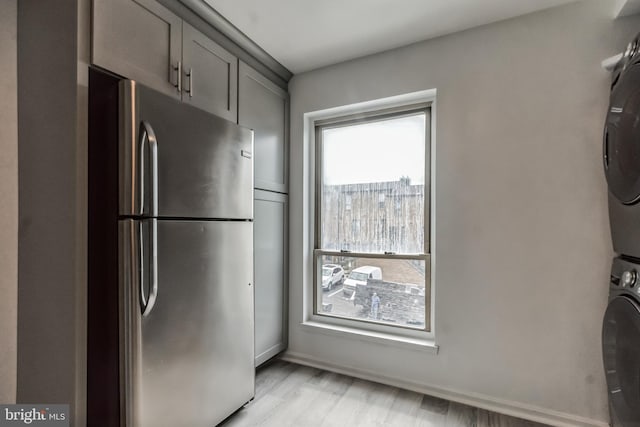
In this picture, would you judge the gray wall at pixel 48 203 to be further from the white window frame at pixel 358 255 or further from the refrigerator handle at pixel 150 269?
the white window frame at pixel 358 255

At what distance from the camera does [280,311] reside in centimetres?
248

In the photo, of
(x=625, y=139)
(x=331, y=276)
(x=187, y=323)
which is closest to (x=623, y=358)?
(x=625, y=139)

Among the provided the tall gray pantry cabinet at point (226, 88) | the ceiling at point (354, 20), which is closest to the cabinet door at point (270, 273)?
the tall gray pantry cabinet at point (226, 88)

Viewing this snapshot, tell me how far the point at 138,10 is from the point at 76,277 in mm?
1240

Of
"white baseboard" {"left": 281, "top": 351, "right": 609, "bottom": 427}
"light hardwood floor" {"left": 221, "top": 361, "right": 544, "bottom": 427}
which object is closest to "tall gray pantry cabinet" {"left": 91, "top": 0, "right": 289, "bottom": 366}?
"light hardwood floor" {"left": 221, "top": 361, "right": 544, "bottom": 427}

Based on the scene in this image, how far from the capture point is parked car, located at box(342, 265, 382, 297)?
2393 millimetres

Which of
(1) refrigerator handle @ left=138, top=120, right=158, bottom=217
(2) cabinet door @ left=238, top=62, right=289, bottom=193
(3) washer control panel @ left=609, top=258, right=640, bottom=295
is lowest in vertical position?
(3) washer control panel @ left=609, top=258, right=640, bottom=295

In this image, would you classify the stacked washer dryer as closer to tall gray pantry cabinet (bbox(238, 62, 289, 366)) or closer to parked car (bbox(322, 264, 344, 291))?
parked car (bbox(322, 264, 344, 291))

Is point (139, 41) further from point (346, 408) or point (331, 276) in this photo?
point (346, 408)

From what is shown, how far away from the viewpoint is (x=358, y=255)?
8.00 ft

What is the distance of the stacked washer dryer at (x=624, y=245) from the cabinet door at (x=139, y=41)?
209 cm

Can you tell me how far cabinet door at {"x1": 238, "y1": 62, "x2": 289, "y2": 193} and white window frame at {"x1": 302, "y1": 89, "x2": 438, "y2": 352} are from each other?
0.22m

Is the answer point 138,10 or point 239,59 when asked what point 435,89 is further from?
point 138,10

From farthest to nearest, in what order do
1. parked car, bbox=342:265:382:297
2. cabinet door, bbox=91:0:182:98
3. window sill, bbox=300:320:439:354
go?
1. parked car, bbox=342:265:382:297
2. window sill, bbox=300:320:439:354
3. cabinet door, bbox=91:0:182:98
